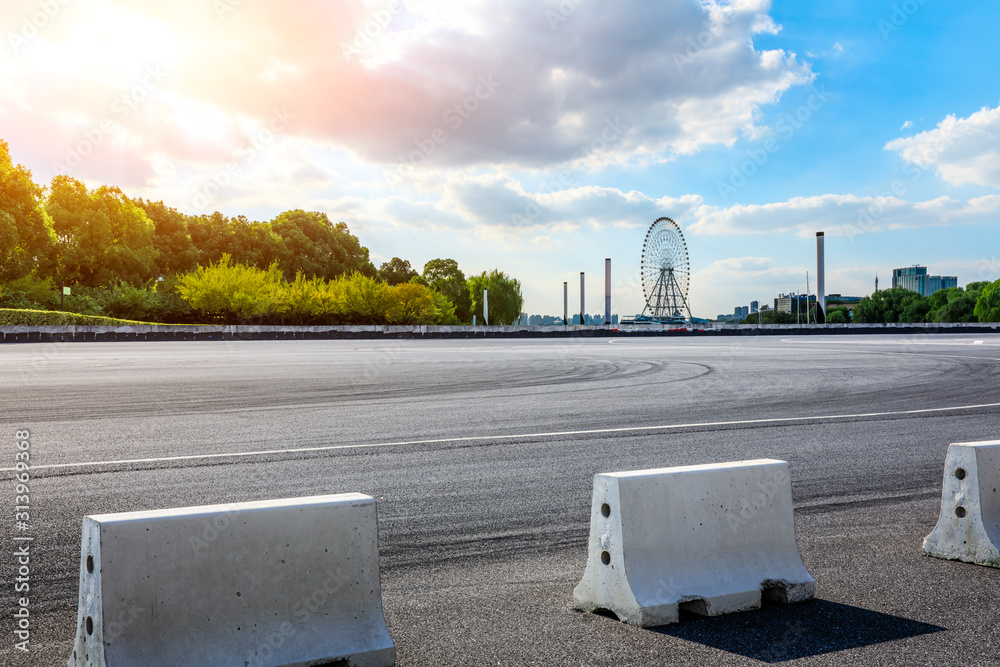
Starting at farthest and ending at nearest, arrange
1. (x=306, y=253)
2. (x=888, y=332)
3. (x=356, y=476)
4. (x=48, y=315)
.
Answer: (x=306, y=253) < (x=888, y=332) < (x=48, y=315) < (x=356, y=476)

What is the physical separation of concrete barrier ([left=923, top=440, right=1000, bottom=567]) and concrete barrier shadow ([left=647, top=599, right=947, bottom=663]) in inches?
49.7

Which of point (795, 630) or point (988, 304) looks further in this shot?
point (988, 304)

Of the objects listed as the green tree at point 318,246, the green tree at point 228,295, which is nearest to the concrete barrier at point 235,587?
the green tree at point 228,295

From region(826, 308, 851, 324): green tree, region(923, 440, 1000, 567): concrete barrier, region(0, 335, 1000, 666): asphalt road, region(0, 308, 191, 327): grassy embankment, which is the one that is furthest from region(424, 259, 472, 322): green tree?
region(923, 440, 1000, 567): concrete barrier

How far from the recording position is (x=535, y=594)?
13.2ft

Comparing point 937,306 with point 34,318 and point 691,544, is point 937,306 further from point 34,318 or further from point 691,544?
point 691,544

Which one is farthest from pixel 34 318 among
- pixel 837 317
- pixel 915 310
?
pixel 837 317

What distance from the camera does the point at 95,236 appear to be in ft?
218

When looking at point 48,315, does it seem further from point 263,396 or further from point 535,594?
point 535,594

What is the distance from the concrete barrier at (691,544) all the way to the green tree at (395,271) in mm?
105051

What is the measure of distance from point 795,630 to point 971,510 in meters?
1.84

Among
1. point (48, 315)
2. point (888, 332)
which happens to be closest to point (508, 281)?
point (888, 332)

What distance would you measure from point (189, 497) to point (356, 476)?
57.7 inches

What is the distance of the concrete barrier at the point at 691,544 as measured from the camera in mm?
3674
